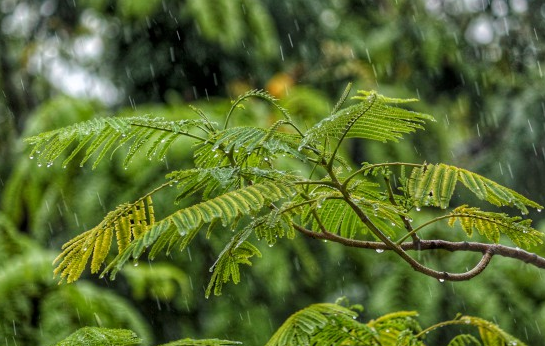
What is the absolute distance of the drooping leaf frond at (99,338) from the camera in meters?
0.99

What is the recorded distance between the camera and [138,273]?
280 cm

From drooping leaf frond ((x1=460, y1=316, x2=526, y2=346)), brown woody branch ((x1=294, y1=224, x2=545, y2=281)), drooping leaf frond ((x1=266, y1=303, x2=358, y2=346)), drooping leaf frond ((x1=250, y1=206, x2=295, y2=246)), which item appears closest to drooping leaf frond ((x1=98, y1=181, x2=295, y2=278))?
drooping leaf frond ((x1=250, y1=206, x2=295, y2=246))

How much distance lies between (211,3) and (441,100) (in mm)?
1701

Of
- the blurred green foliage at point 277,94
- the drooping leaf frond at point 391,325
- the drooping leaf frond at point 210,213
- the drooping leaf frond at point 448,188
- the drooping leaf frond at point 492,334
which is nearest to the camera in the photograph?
the drooping leaf frond at point 210,213

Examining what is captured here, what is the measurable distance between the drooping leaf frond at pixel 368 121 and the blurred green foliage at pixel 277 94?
1566 mm

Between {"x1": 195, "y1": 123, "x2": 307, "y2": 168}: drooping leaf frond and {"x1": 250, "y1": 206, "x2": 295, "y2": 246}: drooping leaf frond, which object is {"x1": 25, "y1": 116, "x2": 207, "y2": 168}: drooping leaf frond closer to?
{"x1": 195, "y1": 123, "x2": 307, "y2": 168}: drooping leaf frond

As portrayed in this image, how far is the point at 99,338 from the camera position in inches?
39.2

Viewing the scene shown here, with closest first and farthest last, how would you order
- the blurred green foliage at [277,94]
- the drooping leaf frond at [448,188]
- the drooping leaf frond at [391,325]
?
the drooping leaf frond at [448,188] < the drooping leaf frond at [391,325] < the blurred green foliage at [277,94]

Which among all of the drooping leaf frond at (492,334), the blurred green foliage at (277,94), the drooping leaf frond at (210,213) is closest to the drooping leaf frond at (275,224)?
the drooping leaf frond at (210,213)

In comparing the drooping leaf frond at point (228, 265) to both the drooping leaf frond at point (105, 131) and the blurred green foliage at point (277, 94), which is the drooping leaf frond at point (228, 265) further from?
the blurred green foliage at point (277, 94)

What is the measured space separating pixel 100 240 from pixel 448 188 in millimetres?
492

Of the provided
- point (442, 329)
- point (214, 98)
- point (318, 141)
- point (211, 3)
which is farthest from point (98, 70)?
point (318, 141)

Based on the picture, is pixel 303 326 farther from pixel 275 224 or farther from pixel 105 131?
pixel 105 131

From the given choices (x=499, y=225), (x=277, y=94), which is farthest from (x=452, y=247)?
(x=277, y=94)
